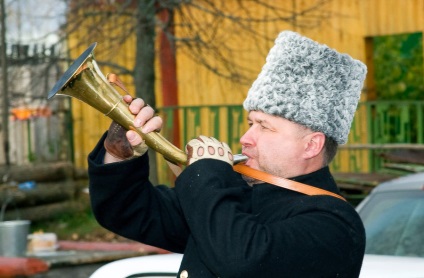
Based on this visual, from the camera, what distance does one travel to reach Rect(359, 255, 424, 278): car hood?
135 inches

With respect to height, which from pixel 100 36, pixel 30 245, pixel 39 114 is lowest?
pixel 30 245

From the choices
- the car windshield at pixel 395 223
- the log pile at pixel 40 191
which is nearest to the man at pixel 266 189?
the car windshield at pixel 395 223

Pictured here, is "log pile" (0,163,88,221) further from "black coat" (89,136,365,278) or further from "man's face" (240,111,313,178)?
"man's face" (240,111,313,178)

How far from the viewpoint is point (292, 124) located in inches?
110

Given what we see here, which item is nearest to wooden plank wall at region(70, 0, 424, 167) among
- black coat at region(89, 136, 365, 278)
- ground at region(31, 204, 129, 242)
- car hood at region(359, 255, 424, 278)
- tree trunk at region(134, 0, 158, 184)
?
tree trunk at region(134, 0, 158, 184)

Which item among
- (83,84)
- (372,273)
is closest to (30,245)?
(372,273)

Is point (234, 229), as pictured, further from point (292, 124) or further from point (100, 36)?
point (100, 36)

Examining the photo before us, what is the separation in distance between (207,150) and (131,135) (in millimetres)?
193

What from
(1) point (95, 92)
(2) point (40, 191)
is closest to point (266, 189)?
(1) point (95, 92)

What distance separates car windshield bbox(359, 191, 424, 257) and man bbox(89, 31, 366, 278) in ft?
7.88

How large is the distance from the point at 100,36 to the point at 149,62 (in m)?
0.52

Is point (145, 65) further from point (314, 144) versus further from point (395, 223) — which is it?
point (314, 144)

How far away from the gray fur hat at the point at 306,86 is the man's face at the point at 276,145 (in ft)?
0.07

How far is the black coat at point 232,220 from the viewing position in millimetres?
2562
